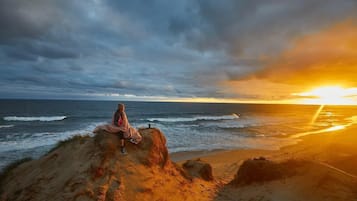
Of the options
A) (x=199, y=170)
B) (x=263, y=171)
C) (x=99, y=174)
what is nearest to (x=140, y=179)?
(x=99, y=174)

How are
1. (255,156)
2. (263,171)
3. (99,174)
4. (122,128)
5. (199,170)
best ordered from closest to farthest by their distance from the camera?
1. (99,174)
2. (122,128)
3. (263,171)
4. (199,170)
5. (255,156)

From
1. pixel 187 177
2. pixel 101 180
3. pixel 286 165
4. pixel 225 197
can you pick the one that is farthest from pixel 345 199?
pixel 101 180

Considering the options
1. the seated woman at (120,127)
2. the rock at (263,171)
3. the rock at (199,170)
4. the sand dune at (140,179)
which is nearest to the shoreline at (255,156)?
the rock at (199,170)

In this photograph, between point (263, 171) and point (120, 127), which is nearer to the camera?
A: point (120, 127)

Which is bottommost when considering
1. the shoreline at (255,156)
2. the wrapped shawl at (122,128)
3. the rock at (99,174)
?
the shoreline at (255,156)

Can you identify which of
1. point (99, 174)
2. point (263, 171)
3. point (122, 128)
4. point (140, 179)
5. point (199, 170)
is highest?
point (122, 128)

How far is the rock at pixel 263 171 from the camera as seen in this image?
9.34 meters

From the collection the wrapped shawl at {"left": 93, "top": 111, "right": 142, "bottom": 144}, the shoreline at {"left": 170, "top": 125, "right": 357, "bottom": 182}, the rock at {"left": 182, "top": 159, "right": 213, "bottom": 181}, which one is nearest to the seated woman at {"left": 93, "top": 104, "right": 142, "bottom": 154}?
the wrapped shawl at {"left": 93, "top": 111, "right": 142, "bottom": 144}

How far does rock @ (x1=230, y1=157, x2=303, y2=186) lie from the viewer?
9.34 meters

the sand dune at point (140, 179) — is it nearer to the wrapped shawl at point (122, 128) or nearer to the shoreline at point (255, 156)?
the wrapped shawl at point (122, 128)

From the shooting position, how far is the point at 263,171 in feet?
31.7

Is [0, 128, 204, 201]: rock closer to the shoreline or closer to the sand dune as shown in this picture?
the sand dune

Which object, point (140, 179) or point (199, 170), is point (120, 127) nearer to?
point (140, 179)

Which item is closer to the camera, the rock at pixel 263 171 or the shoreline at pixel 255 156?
the rock at pixel 263 171
